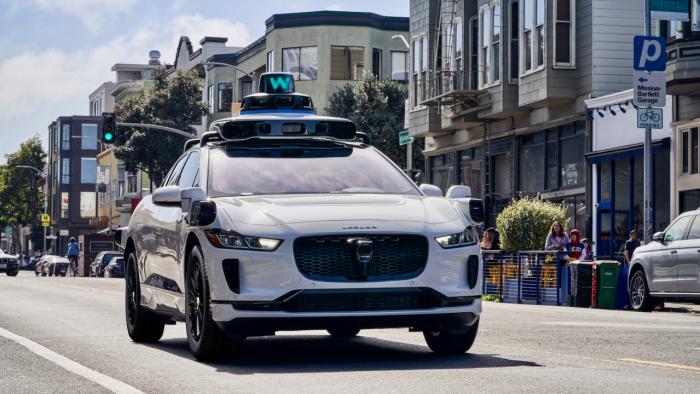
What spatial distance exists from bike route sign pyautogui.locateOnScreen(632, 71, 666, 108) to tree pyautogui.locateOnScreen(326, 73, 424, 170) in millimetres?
27770

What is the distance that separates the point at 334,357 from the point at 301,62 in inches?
2168

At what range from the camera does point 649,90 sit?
90.4 ft

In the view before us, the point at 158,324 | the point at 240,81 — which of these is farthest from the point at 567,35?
the point at 240,81

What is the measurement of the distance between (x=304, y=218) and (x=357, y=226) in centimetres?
39

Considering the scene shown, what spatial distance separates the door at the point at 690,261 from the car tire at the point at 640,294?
1.29 metres

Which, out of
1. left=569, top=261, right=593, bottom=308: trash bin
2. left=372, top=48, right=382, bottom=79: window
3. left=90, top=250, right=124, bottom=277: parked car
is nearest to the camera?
left=569, top=261, right=593, bottom=308: trash bin

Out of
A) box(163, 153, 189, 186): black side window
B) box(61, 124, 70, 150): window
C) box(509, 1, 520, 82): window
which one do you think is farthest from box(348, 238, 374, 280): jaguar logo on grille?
box(61, 124, 70, 150): window

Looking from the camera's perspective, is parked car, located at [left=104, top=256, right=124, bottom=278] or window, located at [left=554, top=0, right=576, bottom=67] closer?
window, located at [left=554, top=0, right=576, bottom=67]

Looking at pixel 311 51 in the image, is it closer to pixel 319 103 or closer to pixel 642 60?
pixel 319 103

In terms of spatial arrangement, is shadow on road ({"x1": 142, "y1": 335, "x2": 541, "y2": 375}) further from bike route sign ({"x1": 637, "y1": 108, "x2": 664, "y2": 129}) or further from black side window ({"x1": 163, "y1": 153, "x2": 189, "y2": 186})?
bike route sign ({"x1": 637, "y1": 108, "x2": 664, "y2": 129})

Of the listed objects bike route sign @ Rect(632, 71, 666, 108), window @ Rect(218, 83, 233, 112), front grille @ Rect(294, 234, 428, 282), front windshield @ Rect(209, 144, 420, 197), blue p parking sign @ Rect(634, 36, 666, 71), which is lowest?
front grille @ Rect(294, 234, 428, 282)

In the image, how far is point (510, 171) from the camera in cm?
4053

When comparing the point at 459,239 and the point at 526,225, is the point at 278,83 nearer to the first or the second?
the point at 459,239

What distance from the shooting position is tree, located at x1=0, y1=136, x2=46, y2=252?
119 m
